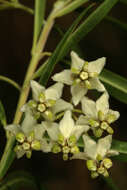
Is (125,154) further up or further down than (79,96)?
further down

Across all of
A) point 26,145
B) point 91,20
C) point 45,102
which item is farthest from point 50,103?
point 91,20

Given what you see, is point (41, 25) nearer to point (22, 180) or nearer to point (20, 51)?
point (22, 180)

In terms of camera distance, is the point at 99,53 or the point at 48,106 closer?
the point at 48,106

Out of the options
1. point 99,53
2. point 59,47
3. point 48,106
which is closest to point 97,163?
point 48,106

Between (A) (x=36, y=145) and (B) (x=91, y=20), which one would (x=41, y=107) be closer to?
(A) (x=36, y=145)

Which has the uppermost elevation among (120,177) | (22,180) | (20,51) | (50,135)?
(20,51)

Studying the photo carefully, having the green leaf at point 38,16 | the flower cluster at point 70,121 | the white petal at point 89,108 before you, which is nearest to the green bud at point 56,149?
the flower cluster at point 70,121

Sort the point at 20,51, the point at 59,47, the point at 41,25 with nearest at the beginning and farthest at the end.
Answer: the point at 59,47, the point at 41,25, the point at 20,51
